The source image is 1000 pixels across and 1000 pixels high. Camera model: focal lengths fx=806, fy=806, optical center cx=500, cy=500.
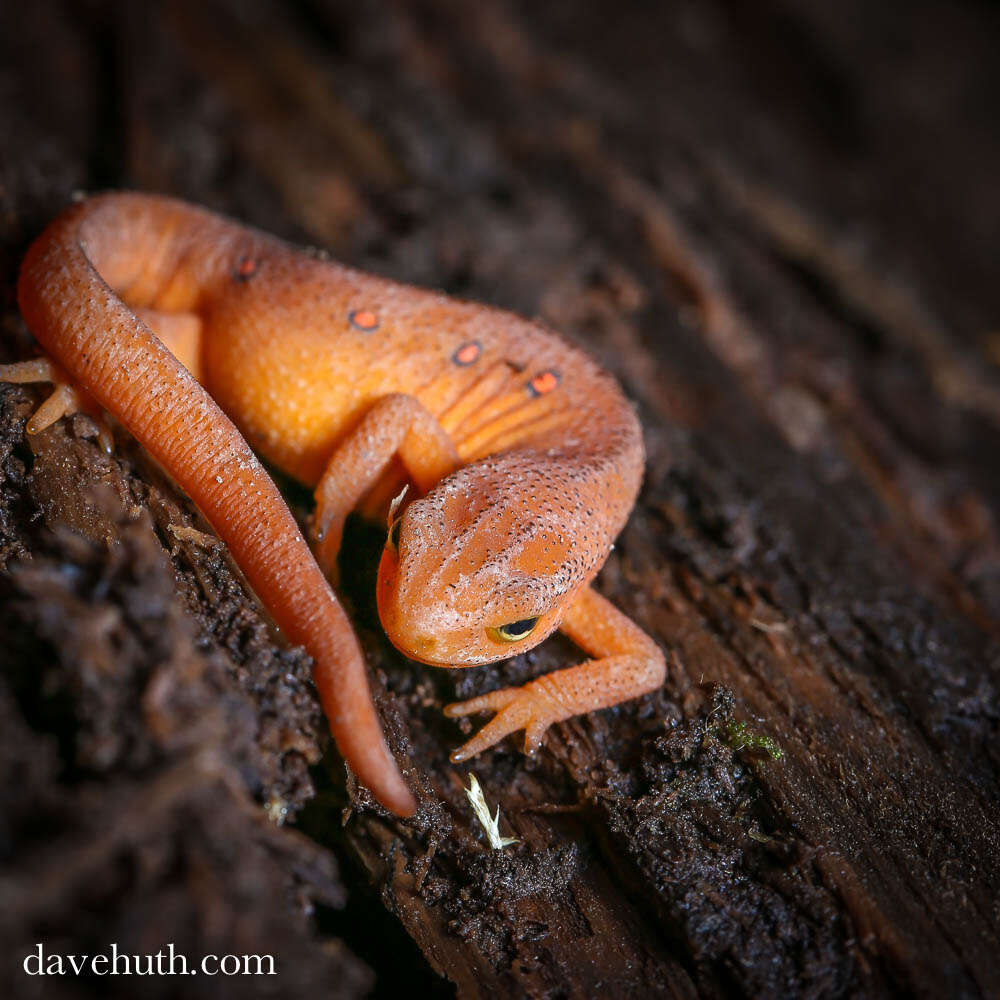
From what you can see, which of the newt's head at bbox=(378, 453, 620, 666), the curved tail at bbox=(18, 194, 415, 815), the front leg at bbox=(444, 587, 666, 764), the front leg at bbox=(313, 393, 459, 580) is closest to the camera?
the curved tail at bbox=(18, 194, 415, 815)

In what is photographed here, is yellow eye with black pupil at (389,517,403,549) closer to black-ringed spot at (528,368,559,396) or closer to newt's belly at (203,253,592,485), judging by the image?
newt's belly at (203,253,592,485)

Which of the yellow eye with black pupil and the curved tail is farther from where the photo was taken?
the yellow eye with black pupil

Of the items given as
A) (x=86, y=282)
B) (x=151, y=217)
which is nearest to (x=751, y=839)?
(x=86, y=282)

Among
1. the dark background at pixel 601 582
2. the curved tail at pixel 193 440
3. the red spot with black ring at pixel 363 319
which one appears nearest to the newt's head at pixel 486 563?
the curved tail at pixel 193 440

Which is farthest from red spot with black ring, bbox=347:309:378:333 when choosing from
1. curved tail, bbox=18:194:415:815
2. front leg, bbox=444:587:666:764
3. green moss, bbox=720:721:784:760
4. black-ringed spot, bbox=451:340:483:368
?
green moss, bbox=720:721:784:760

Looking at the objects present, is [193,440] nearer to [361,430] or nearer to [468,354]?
[361,430]

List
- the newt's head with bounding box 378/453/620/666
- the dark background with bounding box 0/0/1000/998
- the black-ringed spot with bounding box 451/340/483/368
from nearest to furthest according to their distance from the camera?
the dark background with bounding box 0/0/1000/998 < the newt's head with bounding box 378/453/620/666 < the black-ringed spot with bounding box 451/340/483/368

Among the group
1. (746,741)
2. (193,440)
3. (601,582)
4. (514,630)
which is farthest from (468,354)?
(746,741)
